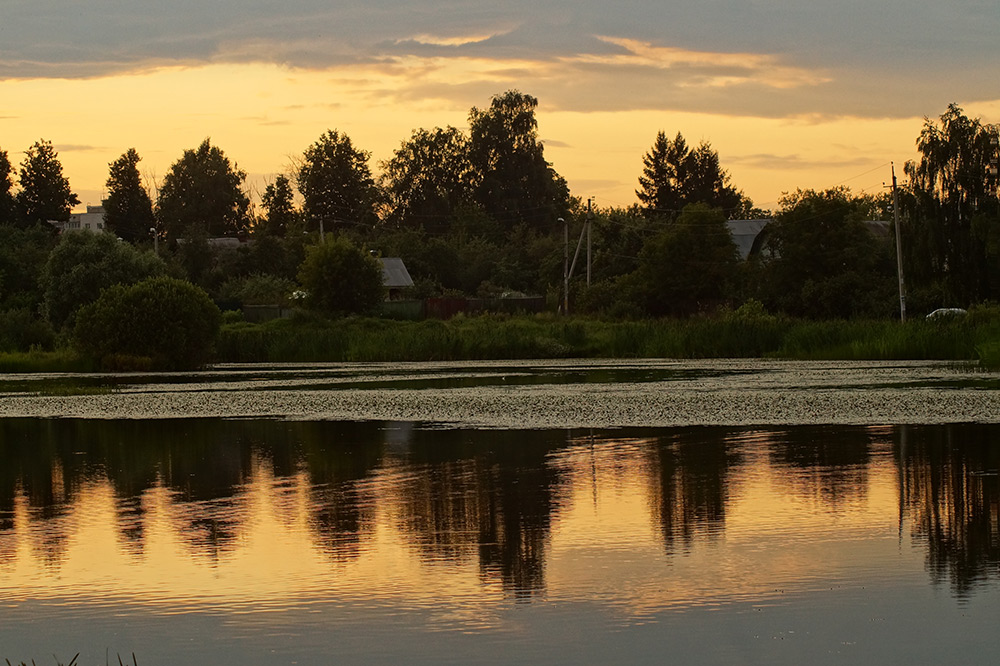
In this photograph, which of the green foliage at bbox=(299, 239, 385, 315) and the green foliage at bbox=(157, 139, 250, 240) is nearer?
the green foliage at bbox=(299, 239, 385, 315)

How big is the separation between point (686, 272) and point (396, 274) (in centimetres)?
3007

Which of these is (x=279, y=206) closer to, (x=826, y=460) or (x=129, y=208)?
(x=129, y=208)

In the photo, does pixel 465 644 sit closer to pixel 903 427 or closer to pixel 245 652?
pixel 245 652

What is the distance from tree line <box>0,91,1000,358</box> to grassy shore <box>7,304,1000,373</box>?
27.4ft

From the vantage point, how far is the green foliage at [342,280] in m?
72.5

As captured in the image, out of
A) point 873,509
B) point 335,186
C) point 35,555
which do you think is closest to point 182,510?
point 35,555

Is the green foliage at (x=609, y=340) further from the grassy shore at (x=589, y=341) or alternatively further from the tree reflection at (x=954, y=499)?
the tree reflection at (x=954, y=499)

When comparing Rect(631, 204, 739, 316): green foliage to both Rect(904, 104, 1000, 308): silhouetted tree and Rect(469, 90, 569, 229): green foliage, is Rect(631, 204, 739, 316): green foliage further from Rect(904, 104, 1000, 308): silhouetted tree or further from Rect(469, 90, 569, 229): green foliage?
Rect(469, 90, 569, 229): green foliage

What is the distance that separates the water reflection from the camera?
437 inches

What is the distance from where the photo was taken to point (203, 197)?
13900 centimetres

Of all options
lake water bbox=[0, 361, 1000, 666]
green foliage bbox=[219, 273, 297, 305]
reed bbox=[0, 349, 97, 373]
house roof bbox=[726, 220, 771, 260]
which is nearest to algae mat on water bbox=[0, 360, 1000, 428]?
lake water bbox=[0, 361, 1000, 666]

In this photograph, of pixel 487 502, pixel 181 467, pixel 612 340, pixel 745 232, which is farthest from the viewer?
pixel 745 232

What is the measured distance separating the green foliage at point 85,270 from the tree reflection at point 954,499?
4991 cm

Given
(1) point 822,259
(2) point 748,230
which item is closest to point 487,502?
(1) point 822,259
